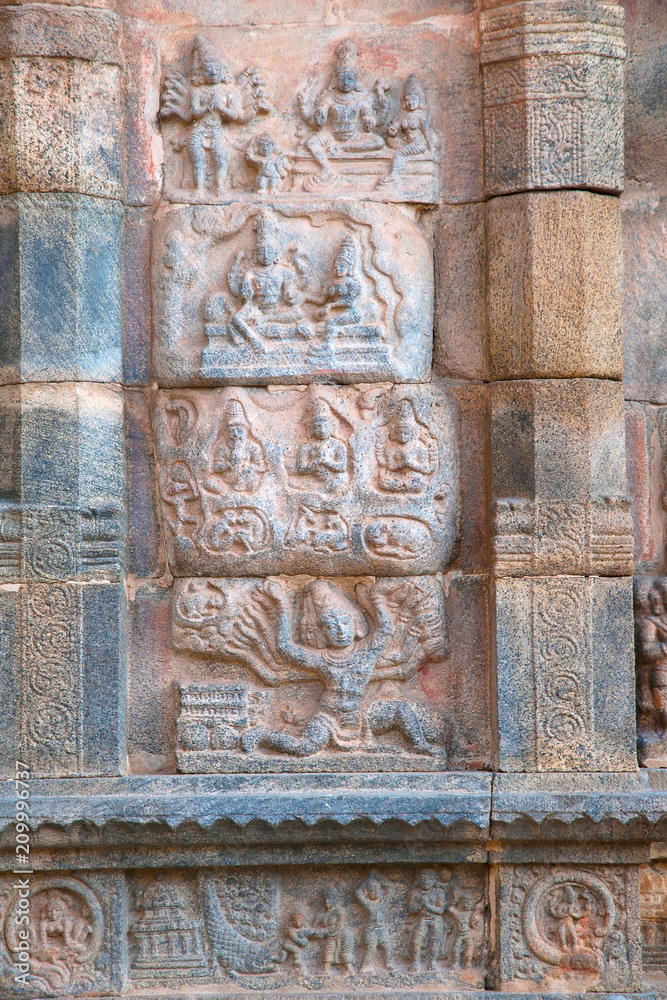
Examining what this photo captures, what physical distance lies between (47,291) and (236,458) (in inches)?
42.6

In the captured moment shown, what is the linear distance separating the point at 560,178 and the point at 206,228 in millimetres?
1575

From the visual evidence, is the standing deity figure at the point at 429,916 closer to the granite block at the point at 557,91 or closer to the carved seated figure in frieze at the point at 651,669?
the carved seated figure in frieze at the point at 651,669

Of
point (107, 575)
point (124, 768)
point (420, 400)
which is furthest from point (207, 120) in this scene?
point (124, 768)

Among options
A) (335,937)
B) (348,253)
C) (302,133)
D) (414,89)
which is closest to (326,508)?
(348,253)

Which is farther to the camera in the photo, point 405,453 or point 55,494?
point 405,453

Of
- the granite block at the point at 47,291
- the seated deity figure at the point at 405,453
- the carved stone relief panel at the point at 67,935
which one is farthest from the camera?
the seated deity figure at the point at 405,453

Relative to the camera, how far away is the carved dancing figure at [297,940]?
4.73 m

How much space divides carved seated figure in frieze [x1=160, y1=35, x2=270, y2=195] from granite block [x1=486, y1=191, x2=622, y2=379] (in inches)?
50.8

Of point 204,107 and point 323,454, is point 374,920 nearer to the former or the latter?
point 323,454

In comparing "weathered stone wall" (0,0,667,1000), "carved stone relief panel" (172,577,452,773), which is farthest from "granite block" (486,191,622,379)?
"carved stone relief panel" (172,577,452,773)

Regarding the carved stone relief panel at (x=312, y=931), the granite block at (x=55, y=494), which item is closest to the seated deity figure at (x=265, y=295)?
the granite block at (x=55, y=494)

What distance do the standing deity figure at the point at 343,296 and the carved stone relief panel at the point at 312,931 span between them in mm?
2347

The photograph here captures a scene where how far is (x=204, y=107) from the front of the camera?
5.05m

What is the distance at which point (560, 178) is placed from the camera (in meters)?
4.82
